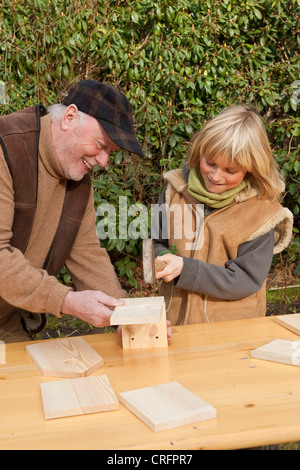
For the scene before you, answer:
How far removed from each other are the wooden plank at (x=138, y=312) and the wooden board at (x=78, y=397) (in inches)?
9.6

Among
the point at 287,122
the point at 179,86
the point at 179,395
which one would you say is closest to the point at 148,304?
the point at 179,395

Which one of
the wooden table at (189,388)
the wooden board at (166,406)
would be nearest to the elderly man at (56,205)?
the wooden table at (189,388)

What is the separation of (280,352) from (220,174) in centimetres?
103

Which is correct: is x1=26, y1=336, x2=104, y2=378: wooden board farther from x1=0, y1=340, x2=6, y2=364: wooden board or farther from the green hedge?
the green hedge

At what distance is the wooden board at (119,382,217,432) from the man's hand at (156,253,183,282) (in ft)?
2.89

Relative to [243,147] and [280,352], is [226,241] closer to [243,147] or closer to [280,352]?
[243,147]

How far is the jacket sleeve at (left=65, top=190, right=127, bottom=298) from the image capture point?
2.78 meters

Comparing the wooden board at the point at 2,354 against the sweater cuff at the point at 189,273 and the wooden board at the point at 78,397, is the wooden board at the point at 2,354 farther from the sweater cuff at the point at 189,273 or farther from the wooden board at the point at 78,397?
the sweater cuff at the point at 189,273

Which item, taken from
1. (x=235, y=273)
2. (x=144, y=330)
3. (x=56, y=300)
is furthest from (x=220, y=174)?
(x=56, y=300)

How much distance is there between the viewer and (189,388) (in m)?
1.79

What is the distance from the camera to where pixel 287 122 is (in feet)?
18.5

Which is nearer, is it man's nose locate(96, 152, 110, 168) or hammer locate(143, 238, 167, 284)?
hammer locate(143, 238, 167, 284)

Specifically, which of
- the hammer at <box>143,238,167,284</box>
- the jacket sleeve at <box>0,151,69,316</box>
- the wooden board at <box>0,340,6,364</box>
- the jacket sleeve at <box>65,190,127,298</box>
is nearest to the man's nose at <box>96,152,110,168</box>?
the jacket sleeve at <box>65,190,127,298</box>

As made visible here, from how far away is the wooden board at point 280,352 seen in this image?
1.99m
